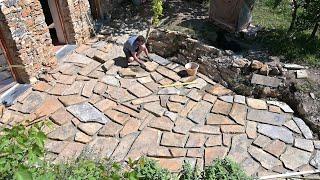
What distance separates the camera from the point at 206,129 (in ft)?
23.3

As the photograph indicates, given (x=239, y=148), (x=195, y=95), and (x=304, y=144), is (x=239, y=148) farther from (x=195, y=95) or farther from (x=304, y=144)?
(x=195, y=95)

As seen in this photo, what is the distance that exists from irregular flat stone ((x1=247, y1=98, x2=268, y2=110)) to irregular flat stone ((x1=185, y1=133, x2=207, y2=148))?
4.85 feet

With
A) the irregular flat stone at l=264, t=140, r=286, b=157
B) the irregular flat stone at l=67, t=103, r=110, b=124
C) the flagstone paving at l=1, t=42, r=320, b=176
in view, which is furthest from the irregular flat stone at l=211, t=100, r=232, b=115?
the irregular flat stone at l=67, t=103, r=110, b=124

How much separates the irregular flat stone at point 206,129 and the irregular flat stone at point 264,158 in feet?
2.59

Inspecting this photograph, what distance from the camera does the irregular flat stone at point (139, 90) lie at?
318 inches

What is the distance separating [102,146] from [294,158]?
368cm

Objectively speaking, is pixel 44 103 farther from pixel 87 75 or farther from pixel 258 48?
pixel 258 48

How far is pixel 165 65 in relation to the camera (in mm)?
9062

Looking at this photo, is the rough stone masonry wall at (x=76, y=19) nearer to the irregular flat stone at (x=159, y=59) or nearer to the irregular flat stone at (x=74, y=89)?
the irregular flat stone at (x=74, y=89)

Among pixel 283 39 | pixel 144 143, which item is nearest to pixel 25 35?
pixel 144 143

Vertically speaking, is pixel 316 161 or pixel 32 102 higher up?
pixel 32 102

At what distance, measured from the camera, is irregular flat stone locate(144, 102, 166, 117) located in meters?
7.52

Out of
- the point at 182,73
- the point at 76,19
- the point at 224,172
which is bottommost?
the point at 182,73

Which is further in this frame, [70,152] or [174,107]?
[174,107]
